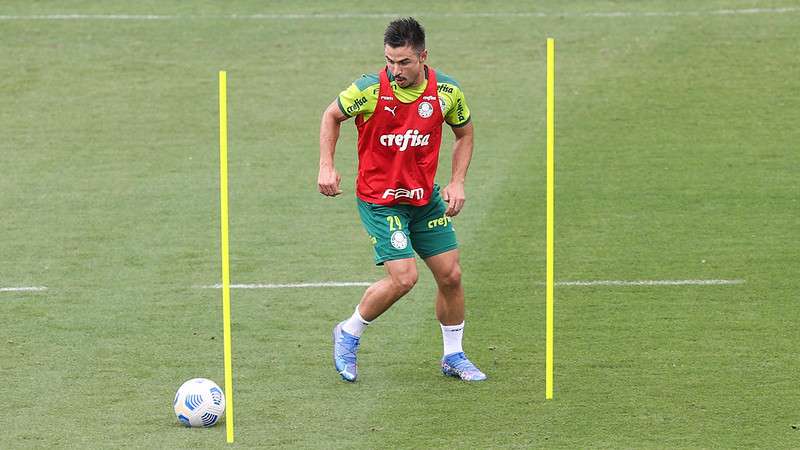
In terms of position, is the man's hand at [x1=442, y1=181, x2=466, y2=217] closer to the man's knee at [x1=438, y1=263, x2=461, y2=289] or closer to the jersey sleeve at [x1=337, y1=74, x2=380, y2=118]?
the man's knee at [x1=438, y1=263, x2=461, y2=289]

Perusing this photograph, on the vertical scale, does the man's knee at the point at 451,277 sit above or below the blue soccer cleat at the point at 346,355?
above

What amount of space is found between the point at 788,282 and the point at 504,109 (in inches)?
258

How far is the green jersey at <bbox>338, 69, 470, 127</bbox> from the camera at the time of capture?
9.00 m

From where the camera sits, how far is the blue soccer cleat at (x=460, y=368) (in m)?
9.34

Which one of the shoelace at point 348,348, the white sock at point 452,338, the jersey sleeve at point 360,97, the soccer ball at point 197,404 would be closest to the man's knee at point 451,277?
the white sock at point 452,338

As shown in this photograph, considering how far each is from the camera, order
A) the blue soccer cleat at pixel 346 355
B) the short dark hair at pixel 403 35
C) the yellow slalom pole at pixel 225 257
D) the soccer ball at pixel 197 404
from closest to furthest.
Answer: the yellow slalom pole at pixel 225 257 < the soccer ball at pixel 197 404 < the short dark hair at pixel 403 35 < the blue soccer cleat at pixel 346 355

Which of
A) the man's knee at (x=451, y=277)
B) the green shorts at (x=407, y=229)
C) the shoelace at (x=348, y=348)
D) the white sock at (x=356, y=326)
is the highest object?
the green shorts at (x=407, y=229)

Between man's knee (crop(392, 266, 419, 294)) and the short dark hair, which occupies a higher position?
the short dark hair

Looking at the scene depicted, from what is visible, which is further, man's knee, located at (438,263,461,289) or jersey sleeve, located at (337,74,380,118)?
man's knee, located at (438,263,461,289)

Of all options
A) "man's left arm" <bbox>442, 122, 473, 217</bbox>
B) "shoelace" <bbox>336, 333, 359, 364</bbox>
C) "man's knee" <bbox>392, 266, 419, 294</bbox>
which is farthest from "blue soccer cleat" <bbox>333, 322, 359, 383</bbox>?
"man's left arm" <bbox>442, 122, 473, 217</bbox>

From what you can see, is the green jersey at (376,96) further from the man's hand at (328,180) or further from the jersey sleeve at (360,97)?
the man's hand at (328,180)

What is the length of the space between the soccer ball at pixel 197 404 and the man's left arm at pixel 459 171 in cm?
190

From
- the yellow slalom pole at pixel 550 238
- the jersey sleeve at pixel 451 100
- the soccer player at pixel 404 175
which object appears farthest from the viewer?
the jersey sleeve at pixel 451 100

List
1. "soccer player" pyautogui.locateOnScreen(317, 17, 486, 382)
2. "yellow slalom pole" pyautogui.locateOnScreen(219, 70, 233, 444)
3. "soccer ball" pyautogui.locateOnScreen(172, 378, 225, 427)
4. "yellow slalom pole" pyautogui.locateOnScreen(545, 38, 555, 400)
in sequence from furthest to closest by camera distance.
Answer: "soccer player" pyautogui.locateOnScreen(317, 17, 486, 382), "yellow slalom pole" pyautogui.locateOnScreen(545, 38, 555, 400), "soccer ball" pyautogui.locateOnScreen(172, 378, 225, 427), "yellow slalom pole" pyautogui.locateOnScreen(219, 70, 233, 444)
